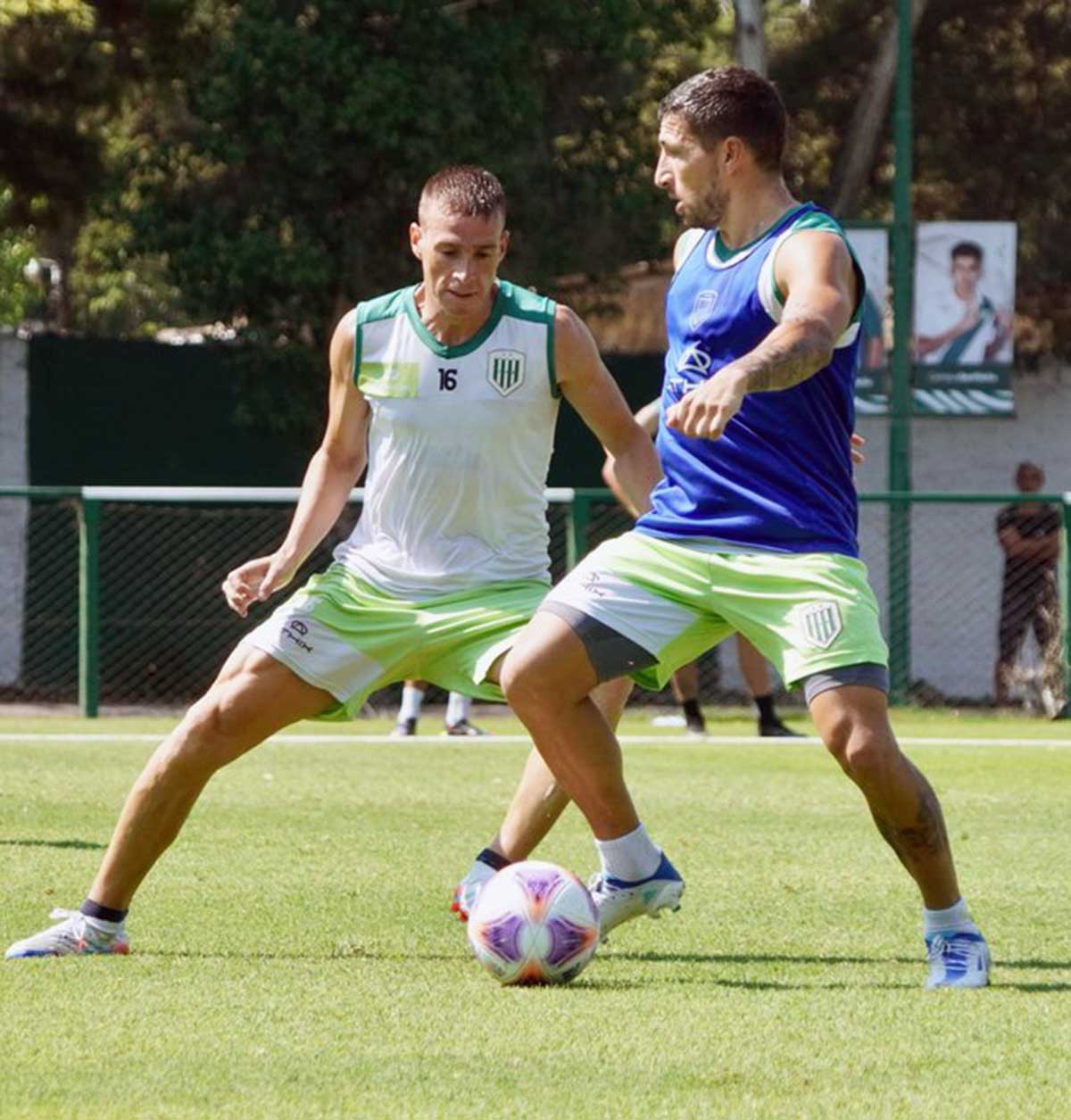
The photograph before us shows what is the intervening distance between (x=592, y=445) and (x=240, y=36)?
4662mm

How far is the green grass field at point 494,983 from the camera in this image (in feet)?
16.5

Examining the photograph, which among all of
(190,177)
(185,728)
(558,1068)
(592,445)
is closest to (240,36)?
(190,177)

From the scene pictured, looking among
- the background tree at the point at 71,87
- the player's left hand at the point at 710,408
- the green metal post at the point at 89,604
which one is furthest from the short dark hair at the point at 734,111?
the background tree at the point at 71,87

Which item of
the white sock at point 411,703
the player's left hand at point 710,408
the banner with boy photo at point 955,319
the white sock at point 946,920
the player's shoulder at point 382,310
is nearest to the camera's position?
the player's left hand at point 710,408

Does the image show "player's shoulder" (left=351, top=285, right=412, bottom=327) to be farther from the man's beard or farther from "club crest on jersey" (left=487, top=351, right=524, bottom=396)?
the man's beard

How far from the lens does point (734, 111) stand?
250 inches

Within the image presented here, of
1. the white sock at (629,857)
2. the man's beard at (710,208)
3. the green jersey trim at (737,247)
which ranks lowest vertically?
the white sock at (629,857)

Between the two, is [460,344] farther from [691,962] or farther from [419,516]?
[691,962]

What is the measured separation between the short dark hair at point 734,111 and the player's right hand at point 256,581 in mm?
1619

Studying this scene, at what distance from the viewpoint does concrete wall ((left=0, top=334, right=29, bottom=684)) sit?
2016 centimetres

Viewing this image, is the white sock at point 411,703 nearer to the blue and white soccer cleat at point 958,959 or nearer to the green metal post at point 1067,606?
the green metal post at point 1067,606

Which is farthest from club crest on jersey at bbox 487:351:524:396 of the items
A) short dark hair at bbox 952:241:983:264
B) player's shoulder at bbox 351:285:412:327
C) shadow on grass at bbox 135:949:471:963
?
short dark hair at bbox 952:241:983:264

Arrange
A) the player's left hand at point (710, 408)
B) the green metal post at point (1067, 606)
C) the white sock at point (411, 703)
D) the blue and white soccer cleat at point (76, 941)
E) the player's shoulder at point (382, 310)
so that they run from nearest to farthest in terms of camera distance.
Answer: the player's left hand at point (710, 408) < the blue and white soccer cleat at point (76, 941) < the player's shoulder at point (382, 310) < the white sock at point (411, 703) < the green metal post at point (1067, 606)

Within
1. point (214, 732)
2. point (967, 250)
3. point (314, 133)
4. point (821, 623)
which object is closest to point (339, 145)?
point (314, 133)
